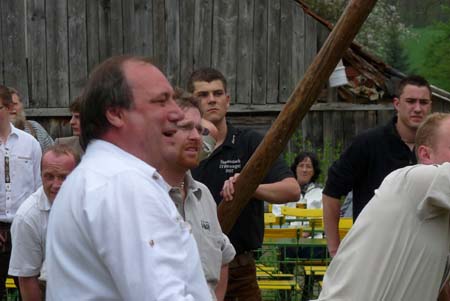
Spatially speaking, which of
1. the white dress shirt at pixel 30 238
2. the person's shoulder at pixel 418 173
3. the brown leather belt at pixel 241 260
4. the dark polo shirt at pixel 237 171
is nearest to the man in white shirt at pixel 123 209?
the person's shoulder at pixel 418 173

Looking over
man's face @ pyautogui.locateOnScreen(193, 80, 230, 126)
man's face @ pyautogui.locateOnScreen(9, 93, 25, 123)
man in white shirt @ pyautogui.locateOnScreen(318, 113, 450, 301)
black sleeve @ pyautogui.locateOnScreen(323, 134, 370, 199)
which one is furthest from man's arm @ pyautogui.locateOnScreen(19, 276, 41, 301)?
man's face @ pyautogui.locateOnScreen(9, 93, 25, 123)

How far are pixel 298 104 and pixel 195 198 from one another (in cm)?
77

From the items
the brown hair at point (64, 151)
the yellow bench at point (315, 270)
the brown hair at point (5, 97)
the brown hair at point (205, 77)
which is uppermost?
the brown hair at point (205, 77)

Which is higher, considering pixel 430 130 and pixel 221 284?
pixel 430 130

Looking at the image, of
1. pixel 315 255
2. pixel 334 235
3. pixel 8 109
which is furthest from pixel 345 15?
pixel 315 255

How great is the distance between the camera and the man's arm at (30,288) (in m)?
5.61

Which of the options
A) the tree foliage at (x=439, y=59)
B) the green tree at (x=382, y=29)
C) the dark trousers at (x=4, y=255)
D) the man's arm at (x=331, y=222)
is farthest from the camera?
the green tree at (x=382, y=29)

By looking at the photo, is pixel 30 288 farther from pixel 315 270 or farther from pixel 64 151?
pixel 315 270

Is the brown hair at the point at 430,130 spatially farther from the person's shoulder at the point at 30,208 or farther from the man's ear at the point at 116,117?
the man's ear at the point at 116,117

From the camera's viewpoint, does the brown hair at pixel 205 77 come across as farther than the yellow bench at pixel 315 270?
No

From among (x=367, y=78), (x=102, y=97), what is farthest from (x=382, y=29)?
(x=102, y=97)

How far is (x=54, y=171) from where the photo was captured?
5.50 metres

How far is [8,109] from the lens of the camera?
8719 millimetres

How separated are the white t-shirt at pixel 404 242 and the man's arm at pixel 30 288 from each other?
1763 mm
